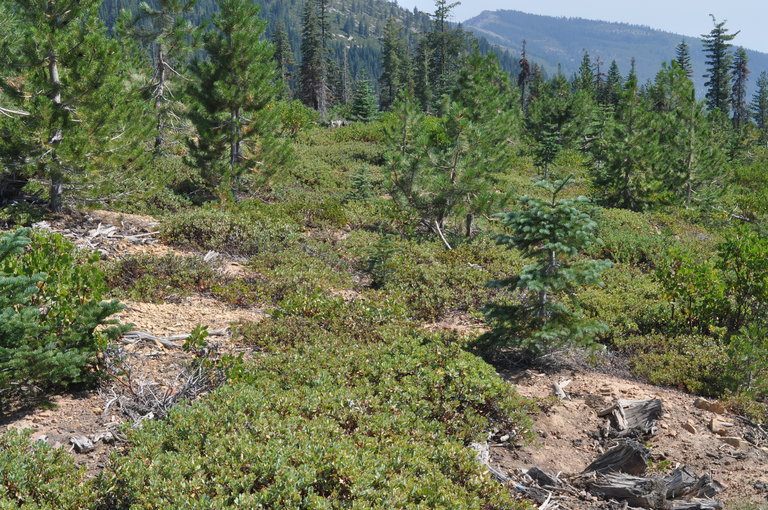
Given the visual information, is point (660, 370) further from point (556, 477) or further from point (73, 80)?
point (73, 80)

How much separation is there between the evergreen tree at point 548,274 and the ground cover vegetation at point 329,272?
3 centimetres

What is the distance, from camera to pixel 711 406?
6473mm

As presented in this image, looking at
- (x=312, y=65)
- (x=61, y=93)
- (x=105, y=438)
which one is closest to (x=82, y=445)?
(x=105, y=438)

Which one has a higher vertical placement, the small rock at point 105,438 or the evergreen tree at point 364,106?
the evergreen tree at point 364,106

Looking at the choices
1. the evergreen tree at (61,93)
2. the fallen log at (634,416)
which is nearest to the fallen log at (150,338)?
the fallen log at (634,416)

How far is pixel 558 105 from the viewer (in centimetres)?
3306

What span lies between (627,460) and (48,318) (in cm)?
569

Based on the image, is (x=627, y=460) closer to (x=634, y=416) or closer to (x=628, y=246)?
(x=634, y=416)

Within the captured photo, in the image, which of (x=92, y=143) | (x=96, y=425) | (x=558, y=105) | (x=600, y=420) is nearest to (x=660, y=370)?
(x=600, y=420)

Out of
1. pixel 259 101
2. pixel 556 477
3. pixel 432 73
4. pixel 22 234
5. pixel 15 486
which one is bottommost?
pixel 556 477

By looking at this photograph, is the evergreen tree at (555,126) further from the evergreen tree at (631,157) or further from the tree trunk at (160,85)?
the tree trunk at (160,85)

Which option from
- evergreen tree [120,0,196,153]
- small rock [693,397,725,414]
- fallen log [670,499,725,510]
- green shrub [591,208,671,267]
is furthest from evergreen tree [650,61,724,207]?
fallen log [670,499,725,510]

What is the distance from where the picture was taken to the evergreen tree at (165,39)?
18203 mm

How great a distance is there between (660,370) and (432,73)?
65365mm
